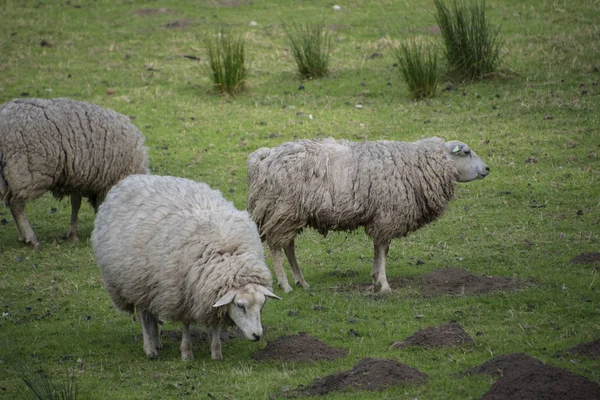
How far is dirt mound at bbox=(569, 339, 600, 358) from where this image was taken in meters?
6.78

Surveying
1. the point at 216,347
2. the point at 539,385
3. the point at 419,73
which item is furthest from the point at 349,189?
the point at 419,73

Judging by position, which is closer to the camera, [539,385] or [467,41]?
[539,385]

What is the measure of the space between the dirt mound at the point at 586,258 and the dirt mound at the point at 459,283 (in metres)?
0.87

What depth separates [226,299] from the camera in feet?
23.7

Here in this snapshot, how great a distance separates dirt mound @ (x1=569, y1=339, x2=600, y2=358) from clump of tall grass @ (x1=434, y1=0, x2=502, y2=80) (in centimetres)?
992

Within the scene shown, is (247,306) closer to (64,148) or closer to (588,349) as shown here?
(588,349)

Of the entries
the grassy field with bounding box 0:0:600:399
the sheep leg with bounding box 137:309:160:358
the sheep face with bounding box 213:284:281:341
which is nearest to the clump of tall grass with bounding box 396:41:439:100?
the grassy field with bounding box 0:0:600:399

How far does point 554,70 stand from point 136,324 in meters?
10.7

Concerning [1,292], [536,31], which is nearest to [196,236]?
[1,292]

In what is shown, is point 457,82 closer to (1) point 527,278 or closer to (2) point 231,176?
(2) point 231,176

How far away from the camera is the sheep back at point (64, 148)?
11.8 metres

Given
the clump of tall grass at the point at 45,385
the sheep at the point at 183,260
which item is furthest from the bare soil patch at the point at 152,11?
the clump of tall grass at the point at 45,385

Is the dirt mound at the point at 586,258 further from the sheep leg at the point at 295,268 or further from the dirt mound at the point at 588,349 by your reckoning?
the sheep leg at the point at 295,268

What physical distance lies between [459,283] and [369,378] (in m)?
2.89
